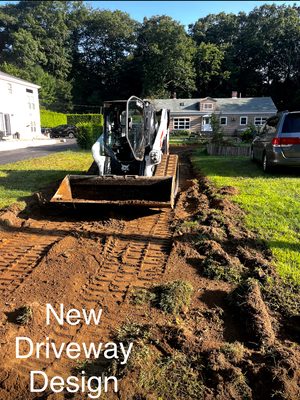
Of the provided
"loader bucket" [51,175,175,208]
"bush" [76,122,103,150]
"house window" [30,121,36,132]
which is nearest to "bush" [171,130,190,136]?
"house window" [30,121,36,132]

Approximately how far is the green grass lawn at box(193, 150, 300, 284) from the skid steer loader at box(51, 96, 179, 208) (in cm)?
162

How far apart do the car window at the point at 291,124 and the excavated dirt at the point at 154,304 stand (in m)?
4.05

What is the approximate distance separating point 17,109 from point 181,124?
22.3 metres

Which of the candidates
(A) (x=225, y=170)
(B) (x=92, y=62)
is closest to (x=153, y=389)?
(A) (x=225, y=170)

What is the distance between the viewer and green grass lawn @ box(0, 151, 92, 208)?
7.78m

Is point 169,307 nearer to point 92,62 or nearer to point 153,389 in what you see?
point 153,389

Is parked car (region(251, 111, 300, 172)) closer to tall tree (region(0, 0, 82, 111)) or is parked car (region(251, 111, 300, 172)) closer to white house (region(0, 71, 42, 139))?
white house (region(0, 71, 42, 139))

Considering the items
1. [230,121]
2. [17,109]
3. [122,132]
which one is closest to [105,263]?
[122,132]

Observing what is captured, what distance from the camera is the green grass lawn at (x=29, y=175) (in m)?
7.78

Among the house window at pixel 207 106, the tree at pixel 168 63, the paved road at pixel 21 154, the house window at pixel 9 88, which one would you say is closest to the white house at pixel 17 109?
the house window at pixel 9 88

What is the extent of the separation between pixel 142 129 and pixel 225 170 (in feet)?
12.8

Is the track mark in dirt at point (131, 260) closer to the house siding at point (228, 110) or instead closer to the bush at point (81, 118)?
the bush at point (81, 118)

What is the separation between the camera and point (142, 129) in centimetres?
805

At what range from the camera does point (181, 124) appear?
46094 millimetres
